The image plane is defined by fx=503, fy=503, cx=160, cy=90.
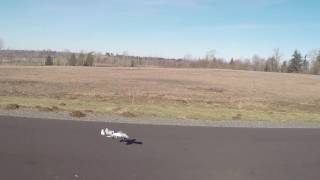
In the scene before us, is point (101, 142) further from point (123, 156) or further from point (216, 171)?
point (216, 171)

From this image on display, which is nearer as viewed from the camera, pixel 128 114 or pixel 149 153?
pixel 149 153

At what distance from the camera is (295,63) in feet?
485

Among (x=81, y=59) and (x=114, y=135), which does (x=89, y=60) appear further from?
(x=114, y=135)

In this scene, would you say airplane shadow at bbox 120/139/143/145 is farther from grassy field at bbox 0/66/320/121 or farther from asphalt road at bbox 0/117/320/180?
grassy field at bbox 0/66/320/121

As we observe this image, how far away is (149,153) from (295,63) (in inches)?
5606

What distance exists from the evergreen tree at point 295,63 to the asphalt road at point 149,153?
436ft

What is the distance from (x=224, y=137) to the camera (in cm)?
1513

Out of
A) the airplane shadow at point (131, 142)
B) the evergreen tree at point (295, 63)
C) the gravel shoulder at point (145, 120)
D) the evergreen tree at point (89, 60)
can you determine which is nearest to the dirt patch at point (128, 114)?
→ the gravel shoulder at point (145, 120)

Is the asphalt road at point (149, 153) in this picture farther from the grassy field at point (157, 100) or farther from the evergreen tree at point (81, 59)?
the evergreen tree at point (81, 59)

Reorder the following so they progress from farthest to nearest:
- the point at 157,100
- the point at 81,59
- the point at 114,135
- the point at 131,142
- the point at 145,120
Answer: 1. the point at 81,59
2. the point at 157,100
3. the point at 145,120
4. the point at 114,135
5. the point at 131,142

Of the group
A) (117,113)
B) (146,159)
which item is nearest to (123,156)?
(146,159)

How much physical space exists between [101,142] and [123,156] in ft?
5.90

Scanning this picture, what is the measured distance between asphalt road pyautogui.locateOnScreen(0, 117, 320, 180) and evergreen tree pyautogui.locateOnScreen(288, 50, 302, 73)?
132975mm

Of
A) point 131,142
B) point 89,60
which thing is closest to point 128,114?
point 131,142
